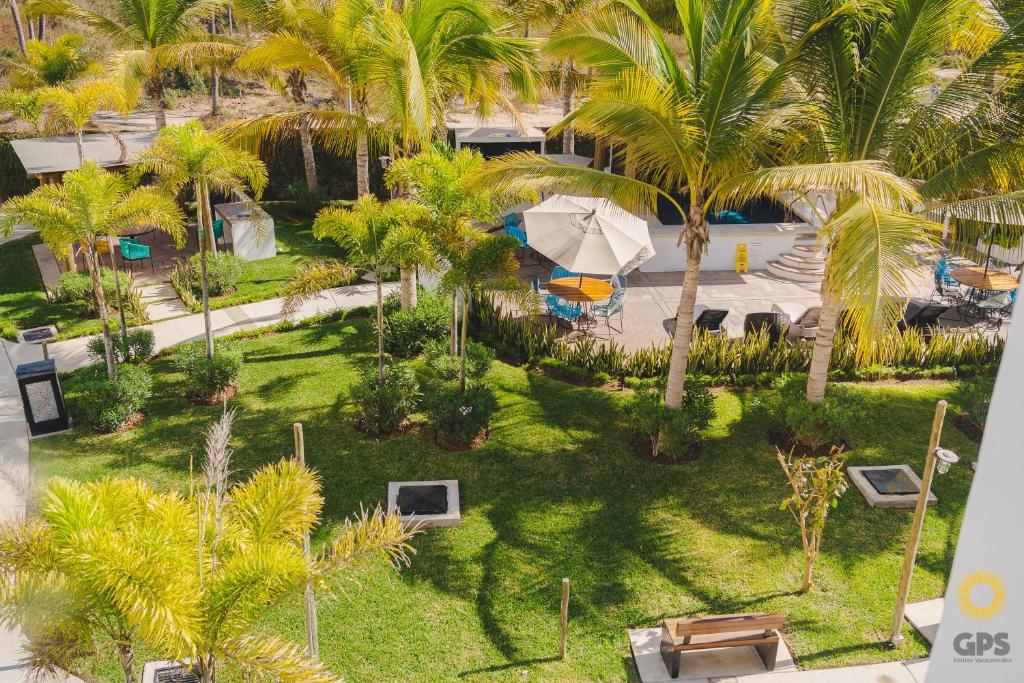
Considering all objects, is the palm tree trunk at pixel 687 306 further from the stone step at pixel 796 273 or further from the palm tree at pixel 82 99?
the palm tree at pixel 82 99

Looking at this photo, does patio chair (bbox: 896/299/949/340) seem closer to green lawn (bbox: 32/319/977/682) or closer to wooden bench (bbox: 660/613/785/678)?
green lawn (bbox: 32/319/977/682)

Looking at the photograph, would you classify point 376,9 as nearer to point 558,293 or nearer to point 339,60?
point 339,60

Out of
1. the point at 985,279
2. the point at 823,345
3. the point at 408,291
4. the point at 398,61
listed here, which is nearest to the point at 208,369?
the point at 408,291

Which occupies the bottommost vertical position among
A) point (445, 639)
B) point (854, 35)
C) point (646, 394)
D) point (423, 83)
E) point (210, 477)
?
point (445, 639)

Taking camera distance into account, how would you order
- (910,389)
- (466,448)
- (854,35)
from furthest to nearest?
1. (910,389)
2. (466,448)
3. (854,35)

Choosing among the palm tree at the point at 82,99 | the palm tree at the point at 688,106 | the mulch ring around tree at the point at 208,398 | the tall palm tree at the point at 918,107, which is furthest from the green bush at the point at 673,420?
the palm tree at the point at 82,99

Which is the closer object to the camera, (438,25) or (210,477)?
(210,477)

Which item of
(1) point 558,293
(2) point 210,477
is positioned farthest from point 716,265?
(2) point 210,477
